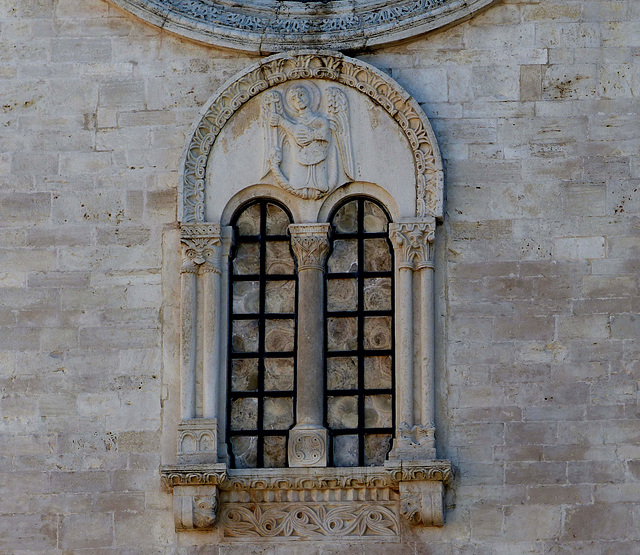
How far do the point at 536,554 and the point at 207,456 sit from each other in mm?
2501

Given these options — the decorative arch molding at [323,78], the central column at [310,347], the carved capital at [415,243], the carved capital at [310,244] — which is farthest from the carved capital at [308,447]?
the decorative arch molding at [323,78]

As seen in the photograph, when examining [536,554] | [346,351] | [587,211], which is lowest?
[536,554]

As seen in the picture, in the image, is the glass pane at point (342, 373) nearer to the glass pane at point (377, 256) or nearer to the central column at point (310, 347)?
the central column at point (310, 347)

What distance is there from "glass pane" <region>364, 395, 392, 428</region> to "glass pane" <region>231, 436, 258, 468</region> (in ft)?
2.80

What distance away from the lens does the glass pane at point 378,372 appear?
15254 mm

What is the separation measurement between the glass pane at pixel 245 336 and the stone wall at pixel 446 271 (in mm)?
481

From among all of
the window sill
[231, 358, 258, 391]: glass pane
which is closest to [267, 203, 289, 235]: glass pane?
[231, 358, 258, 391]: glass pane

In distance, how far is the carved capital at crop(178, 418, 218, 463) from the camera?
15.0 m

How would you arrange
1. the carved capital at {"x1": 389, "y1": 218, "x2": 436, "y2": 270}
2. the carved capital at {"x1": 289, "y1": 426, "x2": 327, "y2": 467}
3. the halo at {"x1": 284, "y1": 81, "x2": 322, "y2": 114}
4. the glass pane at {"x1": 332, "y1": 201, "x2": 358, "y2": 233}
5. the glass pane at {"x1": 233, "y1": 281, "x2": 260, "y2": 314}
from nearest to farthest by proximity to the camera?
the carved capital at {"x1": 289, "y1": 426, "x2": 327, "y2": 467}, the carved capital at {"x1": 389, "y1": 218, "x2": 436, "y2": 270}, the glass pane at {"x1": 233, "y1": 281, "x2": 260, "y2": 314}, the glass pane at {"x1": 332, "y1": 201, "x2": 358, "y2": 233}, the halo at {"x1": 284, "y1": 81, "x2": 322, "y2": 114}

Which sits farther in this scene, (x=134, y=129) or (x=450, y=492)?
(x=134, y=129)

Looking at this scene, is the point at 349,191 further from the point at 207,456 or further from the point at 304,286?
the point at 207,456

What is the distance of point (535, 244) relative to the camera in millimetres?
15383

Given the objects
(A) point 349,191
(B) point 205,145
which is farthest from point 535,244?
(B) point 205,145

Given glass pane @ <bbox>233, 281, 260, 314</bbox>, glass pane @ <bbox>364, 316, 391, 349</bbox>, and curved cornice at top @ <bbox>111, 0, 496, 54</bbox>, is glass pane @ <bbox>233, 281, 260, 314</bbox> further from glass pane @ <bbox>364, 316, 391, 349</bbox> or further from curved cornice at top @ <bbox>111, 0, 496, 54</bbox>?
curved cornice at top @ <bbox>111, 0, 496, 54</bbox>
